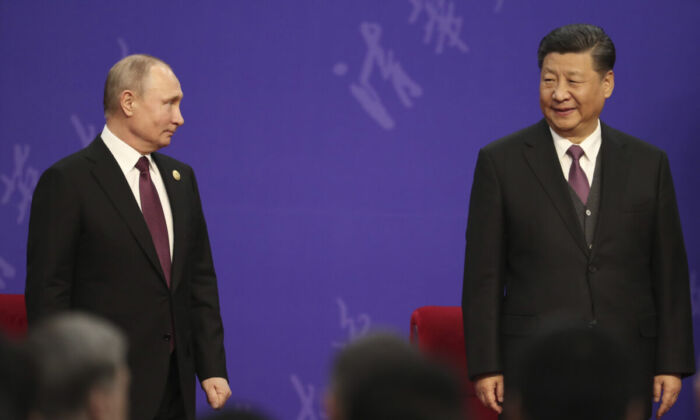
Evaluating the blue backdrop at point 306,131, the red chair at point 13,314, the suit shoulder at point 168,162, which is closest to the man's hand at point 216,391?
the suit shoulder at point 168,162

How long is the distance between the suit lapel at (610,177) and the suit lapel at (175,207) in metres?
1.15

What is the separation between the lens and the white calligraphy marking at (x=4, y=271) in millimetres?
4184

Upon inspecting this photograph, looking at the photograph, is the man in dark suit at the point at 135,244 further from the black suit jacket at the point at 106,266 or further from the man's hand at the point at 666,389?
the man's hand at the point at 666,389

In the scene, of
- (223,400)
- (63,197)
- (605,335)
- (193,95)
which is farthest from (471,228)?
(193,95)

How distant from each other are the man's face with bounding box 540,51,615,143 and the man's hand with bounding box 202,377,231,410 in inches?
47.8

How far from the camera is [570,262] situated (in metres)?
2.82

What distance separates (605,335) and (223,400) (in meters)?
1.74

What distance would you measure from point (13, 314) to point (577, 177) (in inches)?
77.1

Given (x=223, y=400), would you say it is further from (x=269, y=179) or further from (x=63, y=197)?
(x=269, y=179)

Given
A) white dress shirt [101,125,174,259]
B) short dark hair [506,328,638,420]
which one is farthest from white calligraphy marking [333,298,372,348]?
short dark hair [506,328,638,420]

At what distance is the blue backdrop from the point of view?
4148 mm

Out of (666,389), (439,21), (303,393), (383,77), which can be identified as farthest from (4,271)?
(666,389)

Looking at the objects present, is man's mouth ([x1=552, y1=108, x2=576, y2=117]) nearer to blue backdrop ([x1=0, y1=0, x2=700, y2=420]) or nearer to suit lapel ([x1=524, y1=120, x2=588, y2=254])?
suit lapel ([x1=524, y1=120, x2=588, y2=254])

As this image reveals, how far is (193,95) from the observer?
4141 millimetres
